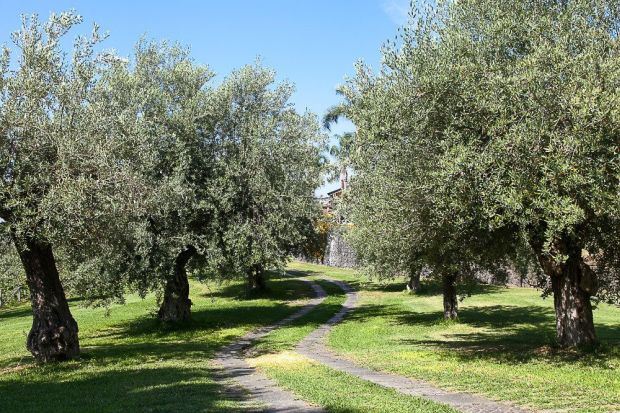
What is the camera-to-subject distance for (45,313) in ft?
57.8

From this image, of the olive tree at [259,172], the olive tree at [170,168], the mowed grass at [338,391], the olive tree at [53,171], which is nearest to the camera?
the mowed grass at [338,391]

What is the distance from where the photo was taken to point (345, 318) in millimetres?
31422

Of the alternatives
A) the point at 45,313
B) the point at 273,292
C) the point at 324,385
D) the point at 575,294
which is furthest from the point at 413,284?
the point at 324,385

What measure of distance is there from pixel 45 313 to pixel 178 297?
10.5m

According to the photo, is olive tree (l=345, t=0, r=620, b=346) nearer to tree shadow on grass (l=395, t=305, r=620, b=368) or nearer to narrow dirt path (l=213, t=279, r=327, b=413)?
tree shadow on grass (l=395, t=305, r=620, b=368)

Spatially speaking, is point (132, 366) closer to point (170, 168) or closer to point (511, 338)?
point (170, 168)

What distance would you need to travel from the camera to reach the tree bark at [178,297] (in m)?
27.5

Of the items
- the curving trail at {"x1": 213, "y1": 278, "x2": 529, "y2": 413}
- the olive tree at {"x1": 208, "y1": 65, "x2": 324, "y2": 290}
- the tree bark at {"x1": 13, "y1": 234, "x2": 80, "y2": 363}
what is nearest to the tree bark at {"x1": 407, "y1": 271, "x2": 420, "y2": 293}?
the olive tree at {"x1": 208, "y1": 65, "x2": 324, "y2": 290}

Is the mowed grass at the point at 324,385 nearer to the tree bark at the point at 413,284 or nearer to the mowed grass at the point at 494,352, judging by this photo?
the mowed grass at the point at 494,352

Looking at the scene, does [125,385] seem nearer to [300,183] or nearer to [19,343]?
[19,343]

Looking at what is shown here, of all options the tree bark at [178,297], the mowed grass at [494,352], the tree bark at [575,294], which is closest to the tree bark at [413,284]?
the mowed grass at [494,352]

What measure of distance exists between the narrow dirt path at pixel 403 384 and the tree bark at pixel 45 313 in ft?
24.1

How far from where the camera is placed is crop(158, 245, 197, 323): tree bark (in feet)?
90.3

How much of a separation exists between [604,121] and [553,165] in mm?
1273
